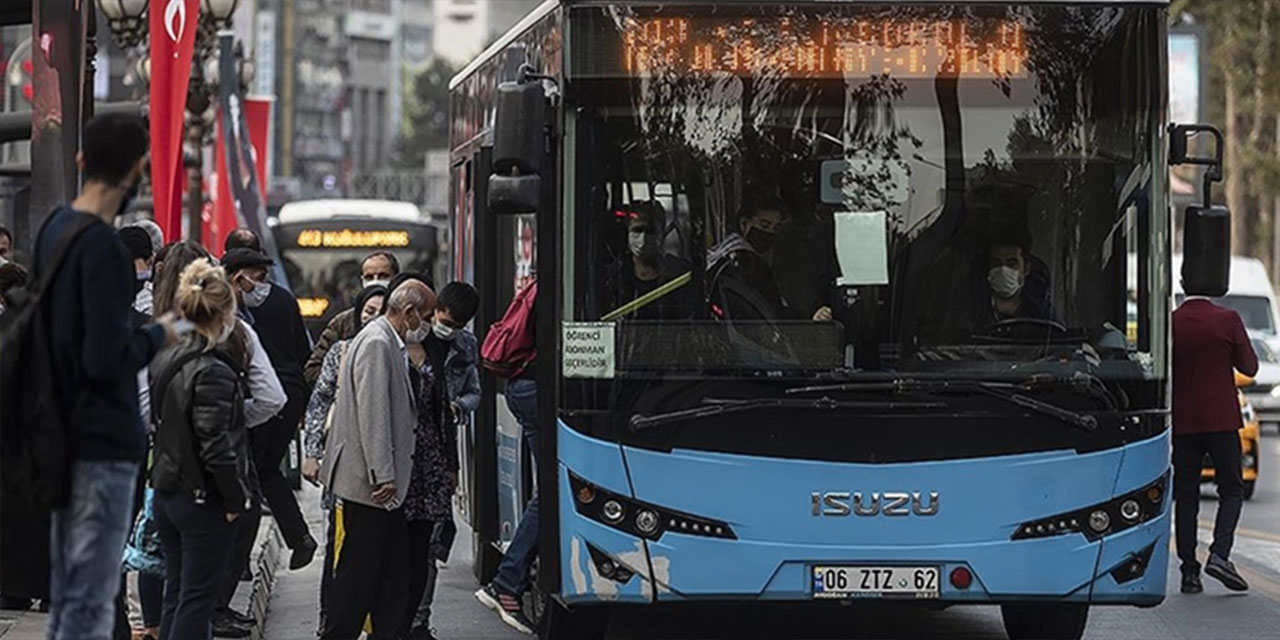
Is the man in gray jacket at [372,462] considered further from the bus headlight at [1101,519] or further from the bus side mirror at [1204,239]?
the bus side mirror at [1204,239]

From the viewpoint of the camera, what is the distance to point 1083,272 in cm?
1056

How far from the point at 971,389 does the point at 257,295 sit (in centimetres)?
434

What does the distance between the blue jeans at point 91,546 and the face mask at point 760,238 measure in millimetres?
3711

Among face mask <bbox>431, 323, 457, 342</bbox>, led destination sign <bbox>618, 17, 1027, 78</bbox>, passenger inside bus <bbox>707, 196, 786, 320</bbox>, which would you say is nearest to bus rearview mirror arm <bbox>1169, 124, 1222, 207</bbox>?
led destination sign <bbox>618, 17, 1027, 78</bbox>

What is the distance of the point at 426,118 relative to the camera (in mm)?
137875

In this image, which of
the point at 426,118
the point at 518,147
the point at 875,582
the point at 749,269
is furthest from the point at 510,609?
the point at 426,118

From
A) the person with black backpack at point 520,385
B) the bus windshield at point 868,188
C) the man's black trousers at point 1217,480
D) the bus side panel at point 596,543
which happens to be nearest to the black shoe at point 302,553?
the person with black backpack at point 520,385

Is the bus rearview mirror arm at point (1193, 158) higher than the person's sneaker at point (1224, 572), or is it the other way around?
the bus rearview mirror arm at point (1193, 158)

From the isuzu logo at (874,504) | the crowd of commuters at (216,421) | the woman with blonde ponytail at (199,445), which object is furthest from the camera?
the isuzu logo at (874,504)

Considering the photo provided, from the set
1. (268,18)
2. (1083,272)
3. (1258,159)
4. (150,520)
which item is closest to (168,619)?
(150,520)

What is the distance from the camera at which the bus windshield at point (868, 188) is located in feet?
34.3

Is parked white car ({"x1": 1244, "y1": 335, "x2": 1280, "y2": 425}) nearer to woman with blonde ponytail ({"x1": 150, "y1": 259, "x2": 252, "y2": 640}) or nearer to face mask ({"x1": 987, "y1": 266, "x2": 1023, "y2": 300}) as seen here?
face mask ({"x1": 987, "y1": 266, "x2": 1023, "y2": 300})

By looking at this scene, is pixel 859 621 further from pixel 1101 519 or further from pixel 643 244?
pixel 643 244

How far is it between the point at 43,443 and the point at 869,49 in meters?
4.45
